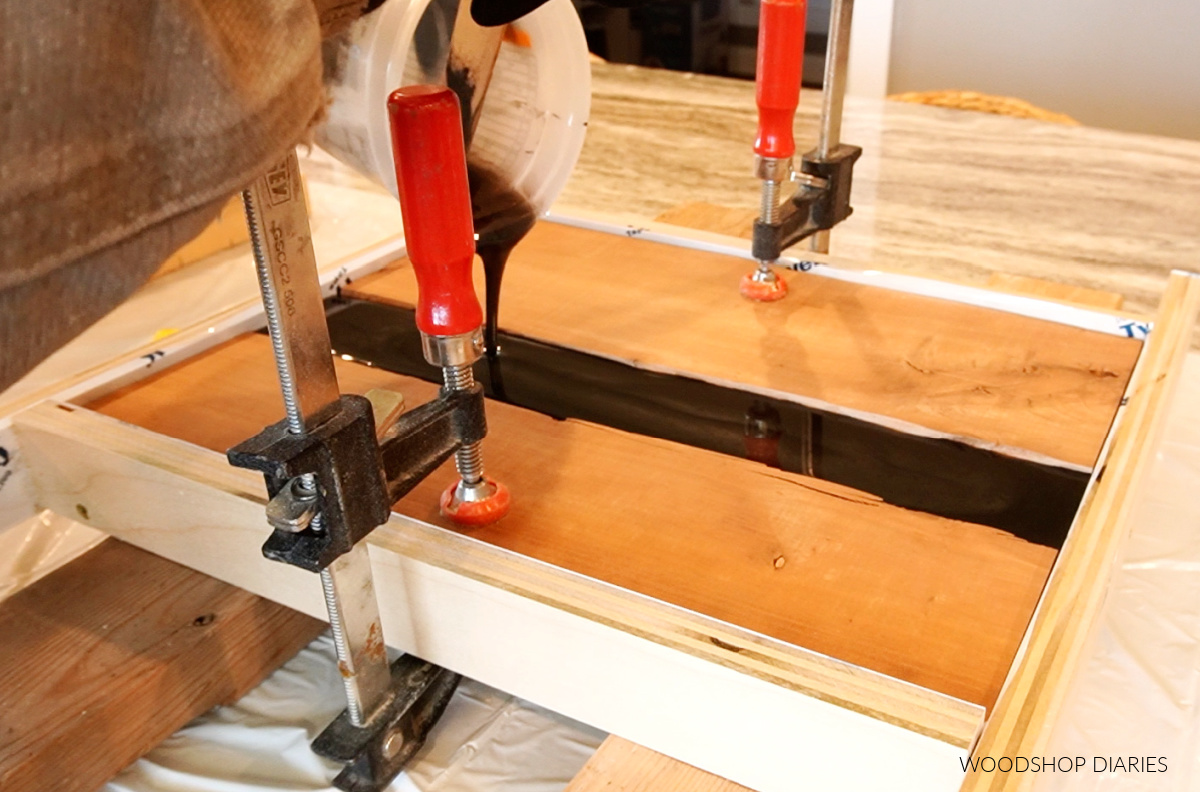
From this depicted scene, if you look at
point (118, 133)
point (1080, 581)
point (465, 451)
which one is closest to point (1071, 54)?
point (1080, 581)

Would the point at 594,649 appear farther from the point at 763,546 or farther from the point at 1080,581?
the point at 1080,581

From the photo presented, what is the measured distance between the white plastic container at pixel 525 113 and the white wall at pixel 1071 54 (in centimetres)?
223

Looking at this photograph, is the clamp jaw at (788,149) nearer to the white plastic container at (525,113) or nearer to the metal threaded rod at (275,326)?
the white plastic container at (525,113)

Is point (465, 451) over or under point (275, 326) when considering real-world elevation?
under

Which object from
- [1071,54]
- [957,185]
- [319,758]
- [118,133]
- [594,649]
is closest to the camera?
[118,133]

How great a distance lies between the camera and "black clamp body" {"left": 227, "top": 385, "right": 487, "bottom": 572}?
51 cm

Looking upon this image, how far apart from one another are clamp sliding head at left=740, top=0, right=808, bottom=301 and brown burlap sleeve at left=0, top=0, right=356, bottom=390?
2.13 ft

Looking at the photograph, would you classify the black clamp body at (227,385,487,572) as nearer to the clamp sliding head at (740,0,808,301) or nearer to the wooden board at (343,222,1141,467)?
the wooden board at (343,222,1141,467)

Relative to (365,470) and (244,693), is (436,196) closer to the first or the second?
→ (365,470)

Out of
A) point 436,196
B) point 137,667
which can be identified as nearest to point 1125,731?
point 436,196

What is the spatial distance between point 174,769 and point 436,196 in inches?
18.4

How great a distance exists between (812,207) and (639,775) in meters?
0.63

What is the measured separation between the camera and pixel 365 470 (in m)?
0.54

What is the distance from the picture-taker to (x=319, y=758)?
0.70 m
